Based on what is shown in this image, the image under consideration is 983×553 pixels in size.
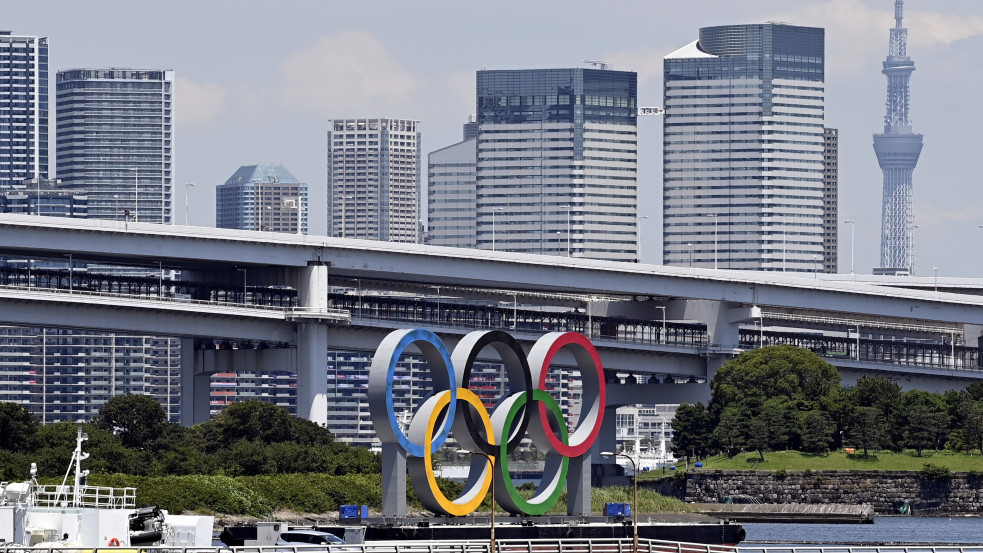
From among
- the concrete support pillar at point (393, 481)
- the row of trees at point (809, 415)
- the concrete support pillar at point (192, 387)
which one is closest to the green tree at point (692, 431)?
the row of trees at point (809, 415)

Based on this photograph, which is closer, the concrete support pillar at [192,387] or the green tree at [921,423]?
the green tree at [921,423]

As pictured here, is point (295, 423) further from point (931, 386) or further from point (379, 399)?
point (931, 386)

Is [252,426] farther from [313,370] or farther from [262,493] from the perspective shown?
[262,493]

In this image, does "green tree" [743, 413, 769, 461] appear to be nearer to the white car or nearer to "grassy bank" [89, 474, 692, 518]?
"grassy bank" [89, 474, 692, 518]

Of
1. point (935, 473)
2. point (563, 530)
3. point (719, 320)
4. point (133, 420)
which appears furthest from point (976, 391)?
point (563, 530)

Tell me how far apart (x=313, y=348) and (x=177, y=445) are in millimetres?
18921

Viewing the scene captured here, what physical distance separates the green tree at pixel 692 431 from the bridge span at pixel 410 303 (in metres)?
7.50

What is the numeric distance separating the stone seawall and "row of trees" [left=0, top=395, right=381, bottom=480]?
99.9 feet

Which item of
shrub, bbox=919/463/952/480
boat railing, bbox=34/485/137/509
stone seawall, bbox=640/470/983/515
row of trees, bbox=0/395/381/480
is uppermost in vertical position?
boat railing, bbox=34/485/137/509

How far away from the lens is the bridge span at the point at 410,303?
144 metres

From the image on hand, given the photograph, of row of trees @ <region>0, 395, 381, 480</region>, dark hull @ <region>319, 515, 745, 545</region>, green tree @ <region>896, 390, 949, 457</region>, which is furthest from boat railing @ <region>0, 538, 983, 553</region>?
green tree @ <region>896, 390, 949, 457</region>

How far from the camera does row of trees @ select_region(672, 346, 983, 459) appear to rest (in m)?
155

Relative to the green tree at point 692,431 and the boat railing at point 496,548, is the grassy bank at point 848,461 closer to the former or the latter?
the green tree at point 692,431

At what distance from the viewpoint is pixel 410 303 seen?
16525 cm
